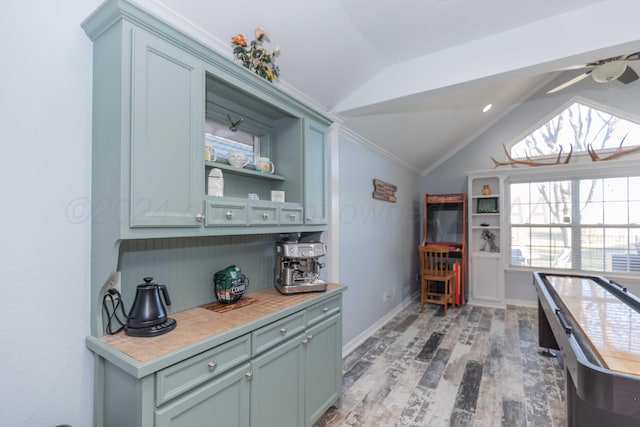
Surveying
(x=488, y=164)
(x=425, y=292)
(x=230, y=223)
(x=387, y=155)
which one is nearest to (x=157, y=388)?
(x=230, y=223)

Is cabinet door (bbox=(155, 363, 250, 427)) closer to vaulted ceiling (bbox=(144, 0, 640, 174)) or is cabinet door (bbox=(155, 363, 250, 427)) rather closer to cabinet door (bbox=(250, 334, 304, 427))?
cabinet door (bbox=(250, 334, 304, 427))

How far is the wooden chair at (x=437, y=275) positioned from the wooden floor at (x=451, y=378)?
1.81 ft

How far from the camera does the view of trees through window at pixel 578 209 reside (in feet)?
13.9

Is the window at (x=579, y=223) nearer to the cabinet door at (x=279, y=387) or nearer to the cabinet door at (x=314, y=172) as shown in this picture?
the cabinet door at (x=314, y=172)

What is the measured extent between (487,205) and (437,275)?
1498 millimetres

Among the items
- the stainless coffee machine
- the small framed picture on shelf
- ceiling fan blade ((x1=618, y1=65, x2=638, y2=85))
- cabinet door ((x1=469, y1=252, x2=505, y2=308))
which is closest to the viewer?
the stainless coffee machine

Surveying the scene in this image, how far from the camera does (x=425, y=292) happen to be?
15.2ft

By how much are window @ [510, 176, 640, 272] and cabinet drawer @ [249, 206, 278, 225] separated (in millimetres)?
4700

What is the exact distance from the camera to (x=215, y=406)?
49.3 inches

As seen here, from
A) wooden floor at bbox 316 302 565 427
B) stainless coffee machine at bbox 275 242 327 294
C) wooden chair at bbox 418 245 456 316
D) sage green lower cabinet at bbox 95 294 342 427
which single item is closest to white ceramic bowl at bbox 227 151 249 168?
stainless coffee machine at bbox 275 242 327 294

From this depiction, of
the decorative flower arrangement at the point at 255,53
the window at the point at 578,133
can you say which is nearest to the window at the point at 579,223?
the window at the point at 578,133

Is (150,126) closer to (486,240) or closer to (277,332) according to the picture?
(277,332)

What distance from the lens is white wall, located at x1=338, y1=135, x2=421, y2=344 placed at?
3191mm

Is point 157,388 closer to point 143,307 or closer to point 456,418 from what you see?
point 143,307
